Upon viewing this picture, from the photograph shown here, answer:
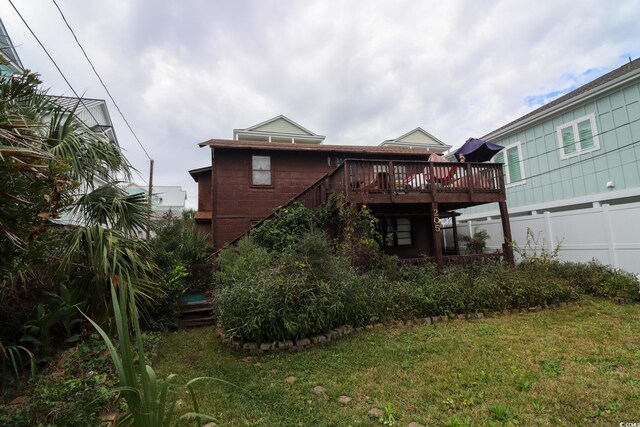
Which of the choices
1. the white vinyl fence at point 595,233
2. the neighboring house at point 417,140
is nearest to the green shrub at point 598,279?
the white vinyl fence at point 595,233

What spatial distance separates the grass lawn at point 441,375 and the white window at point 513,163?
7.63 metres

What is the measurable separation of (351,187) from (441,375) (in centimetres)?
489

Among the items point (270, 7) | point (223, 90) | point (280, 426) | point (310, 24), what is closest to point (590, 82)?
point (310, 24)

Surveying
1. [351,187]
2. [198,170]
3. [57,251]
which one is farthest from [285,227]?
[198,170]

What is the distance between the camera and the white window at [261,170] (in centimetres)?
1105

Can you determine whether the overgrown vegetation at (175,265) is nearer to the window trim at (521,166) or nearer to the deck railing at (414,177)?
the deck railing at (414,177)

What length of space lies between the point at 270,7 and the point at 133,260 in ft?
21.1

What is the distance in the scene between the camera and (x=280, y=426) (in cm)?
255

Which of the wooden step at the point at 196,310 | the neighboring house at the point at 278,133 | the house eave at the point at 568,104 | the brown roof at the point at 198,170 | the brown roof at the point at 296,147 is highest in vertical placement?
the neighboring house at the point at 278,133

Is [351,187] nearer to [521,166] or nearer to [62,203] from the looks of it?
[62,203]

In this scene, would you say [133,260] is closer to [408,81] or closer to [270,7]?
[270,7]

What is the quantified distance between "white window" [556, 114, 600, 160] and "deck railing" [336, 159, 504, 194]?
3.56m

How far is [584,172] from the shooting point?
951 centimetres

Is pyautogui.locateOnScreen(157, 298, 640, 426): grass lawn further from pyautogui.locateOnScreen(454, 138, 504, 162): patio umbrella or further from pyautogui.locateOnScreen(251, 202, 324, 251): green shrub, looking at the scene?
pyautogui.locateOnScreen(454, 138, 504, 162): patio umbrella
